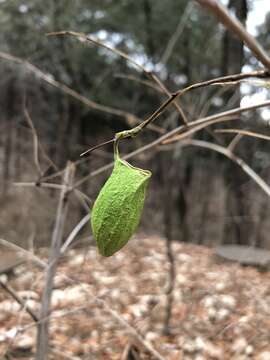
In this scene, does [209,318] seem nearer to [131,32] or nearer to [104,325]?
[104,325]

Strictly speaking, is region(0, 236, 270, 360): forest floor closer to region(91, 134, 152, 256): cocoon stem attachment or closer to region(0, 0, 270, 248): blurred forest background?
region(91, 134, 152, 256): cocoon stem attachment

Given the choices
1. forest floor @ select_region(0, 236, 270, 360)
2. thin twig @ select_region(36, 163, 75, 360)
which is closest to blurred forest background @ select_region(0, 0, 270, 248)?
forest floor @ select_region(0, 236, 270, 360)

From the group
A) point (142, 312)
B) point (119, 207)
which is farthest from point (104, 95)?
point (119, 207)

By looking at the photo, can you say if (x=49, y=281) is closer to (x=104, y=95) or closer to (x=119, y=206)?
(x=119, y=206)

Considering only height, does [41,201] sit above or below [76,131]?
below

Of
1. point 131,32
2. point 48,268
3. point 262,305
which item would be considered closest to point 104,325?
point 262,305

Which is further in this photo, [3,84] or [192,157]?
[192,157]
